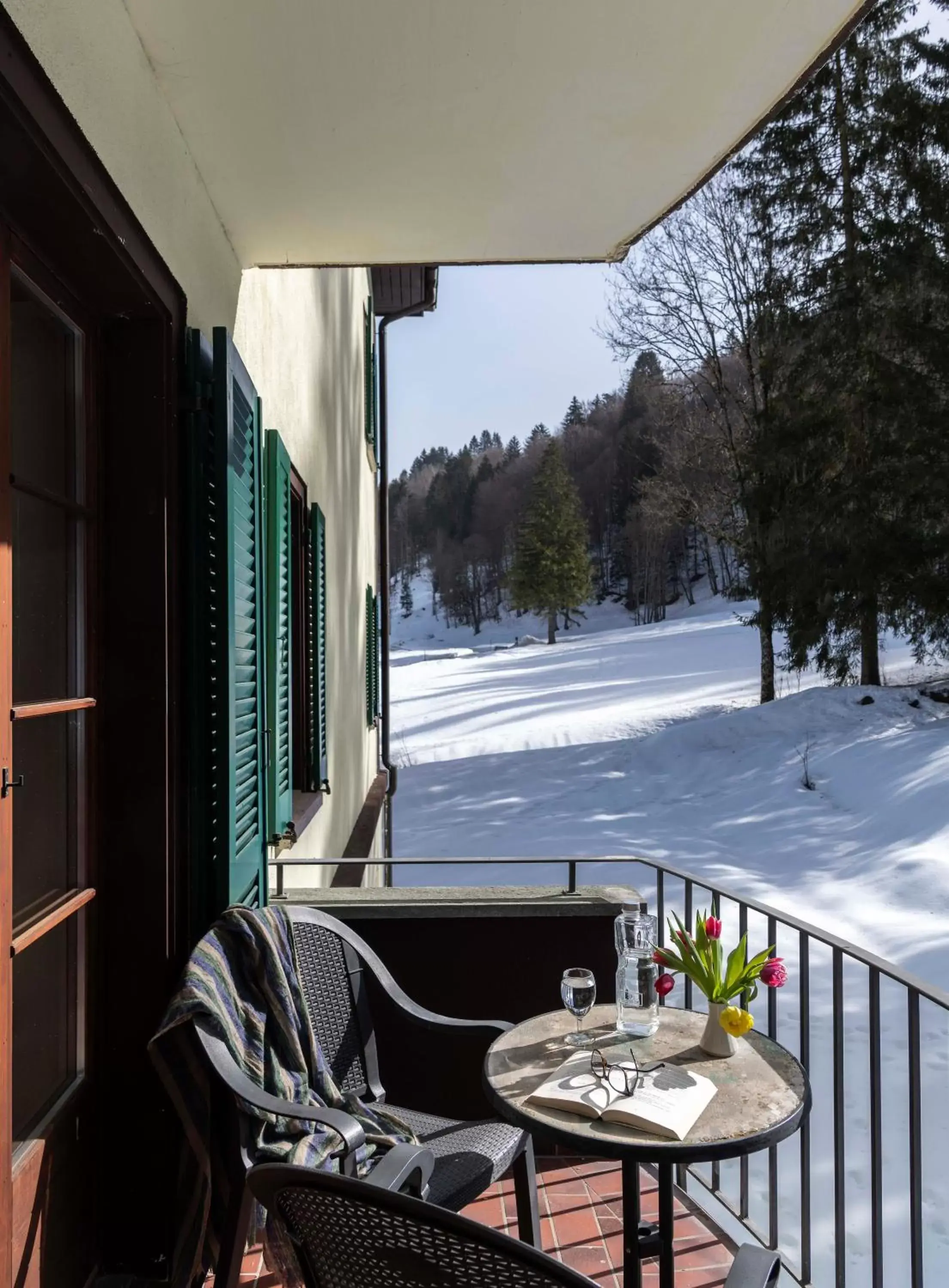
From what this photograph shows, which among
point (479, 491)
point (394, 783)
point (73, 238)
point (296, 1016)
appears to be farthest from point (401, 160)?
point (479, 491)

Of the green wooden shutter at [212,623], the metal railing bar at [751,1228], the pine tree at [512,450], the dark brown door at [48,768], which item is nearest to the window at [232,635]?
the green wooden shutter at [212,623]

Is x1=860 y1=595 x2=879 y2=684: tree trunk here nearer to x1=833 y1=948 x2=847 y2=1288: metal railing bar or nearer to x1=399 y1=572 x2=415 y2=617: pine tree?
x1=833 y1=948 x2=847 y2=1288: metal railing bar

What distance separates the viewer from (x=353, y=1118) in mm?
1888

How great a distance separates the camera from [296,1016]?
2.14 metres

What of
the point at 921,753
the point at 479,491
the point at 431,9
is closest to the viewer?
the point at 431,9

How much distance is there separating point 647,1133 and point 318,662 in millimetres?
3189

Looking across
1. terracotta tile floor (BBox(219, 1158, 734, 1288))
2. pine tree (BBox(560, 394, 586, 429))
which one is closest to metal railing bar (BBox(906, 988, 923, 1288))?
terracotta tile floor (BBox(219, 1158, 734, 1288))

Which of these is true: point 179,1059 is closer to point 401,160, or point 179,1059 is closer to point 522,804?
point 401,160

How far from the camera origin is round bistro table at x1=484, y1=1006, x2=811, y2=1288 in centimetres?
164

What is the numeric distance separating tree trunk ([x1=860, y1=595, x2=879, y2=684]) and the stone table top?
1405 centimetres

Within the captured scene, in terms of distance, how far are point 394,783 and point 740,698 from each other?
10770 millimetres

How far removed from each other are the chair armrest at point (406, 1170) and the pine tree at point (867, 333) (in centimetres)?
1450

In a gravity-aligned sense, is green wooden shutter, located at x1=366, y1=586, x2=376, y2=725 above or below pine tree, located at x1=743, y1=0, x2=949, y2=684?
below

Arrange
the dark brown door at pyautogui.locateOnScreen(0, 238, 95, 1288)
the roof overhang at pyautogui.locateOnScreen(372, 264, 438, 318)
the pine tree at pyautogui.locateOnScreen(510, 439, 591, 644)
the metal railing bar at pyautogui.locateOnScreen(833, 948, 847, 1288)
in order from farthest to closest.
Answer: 1. the pine tree at pyautogui.locateOnScreen(510, 439, 591, 644)
2. the roof overhang at pyautogui.locateOnScreen(372, 264, 438, 318)
3. the metal railing bar at pyautogui.locateOnScreen(833, 948, 847, 1288)
4. the dark brown door at pyautogui.locateOnScreen(0, 238, 95, 1288)
